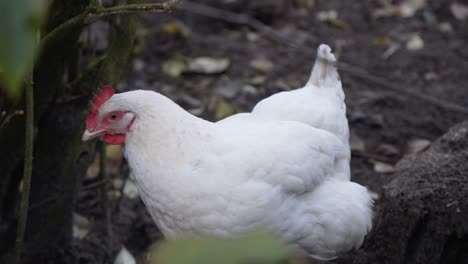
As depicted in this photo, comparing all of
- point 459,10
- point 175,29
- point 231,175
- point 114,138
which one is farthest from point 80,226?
point 459,10

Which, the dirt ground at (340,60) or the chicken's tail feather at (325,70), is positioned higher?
the chicken's tail feather at (325,70)

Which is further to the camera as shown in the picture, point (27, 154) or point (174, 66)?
point (174, 66)

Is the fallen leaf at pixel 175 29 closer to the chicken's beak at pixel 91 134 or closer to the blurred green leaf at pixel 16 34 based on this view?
the chicken's beak at pixel 91 134

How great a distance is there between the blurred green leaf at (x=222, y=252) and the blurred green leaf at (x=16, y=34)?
0.20m

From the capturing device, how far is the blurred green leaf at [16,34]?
0.58 metres

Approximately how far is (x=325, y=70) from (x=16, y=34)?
7.10 feet

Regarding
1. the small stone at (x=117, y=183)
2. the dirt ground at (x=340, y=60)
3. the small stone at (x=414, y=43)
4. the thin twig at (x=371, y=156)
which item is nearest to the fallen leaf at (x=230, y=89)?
the dirt ground at (x=340, y=60)

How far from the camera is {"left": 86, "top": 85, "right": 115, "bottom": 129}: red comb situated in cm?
216

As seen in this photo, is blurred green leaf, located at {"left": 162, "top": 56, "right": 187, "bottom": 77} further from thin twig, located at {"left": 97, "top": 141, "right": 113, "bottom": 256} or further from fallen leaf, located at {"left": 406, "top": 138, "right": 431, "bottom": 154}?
thin twig, located at {"left": 97, "top": 141, "right": 113, "bottom": 256}

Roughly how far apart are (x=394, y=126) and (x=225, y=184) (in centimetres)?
207

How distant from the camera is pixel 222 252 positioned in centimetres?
61

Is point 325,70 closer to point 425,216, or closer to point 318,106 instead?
point 318,106

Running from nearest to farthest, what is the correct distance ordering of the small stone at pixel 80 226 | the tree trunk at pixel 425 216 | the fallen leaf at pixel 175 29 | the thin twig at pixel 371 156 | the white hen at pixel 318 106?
the tree trunk at pixel 425 216 < the white hen at pixel 318 106 < the small stone at pixel 80 226 < the thin twig at pixel 371 156 < the fallen leaf at pixel 175 29

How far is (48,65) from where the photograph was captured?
→ 7.25 feet
